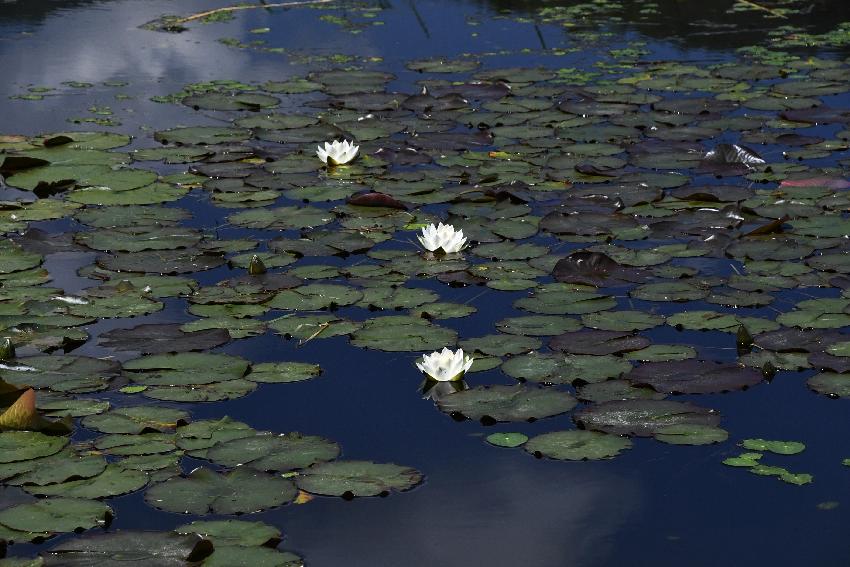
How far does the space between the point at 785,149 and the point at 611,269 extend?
218 centimetres

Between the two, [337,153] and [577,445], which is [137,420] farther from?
[337,153]

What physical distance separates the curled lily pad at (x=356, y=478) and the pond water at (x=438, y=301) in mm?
16

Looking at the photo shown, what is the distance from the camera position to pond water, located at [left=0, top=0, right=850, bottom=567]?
10.8ft

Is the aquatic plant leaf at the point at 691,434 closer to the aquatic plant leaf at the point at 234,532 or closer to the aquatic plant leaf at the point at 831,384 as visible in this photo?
the aquatic plant leaf at the point at 831,384

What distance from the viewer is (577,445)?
11.9ft

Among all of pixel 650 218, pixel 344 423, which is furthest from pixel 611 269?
pixel 344 423

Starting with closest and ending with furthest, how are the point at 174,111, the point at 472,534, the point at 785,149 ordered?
the point at 472,534 → the point at 785,149 → the point at 174,111

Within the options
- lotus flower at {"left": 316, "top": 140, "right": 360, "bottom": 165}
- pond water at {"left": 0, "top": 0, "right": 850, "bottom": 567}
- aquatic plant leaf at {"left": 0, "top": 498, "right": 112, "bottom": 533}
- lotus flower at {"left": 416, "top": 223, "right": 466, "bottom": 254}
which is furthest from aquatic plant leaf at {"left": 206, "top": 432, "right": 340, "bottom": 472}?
lotus flower at {"left": 316, "top": 140, "right": 360, "bottom": 165}

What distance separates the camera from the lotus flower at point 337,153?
6398 mm

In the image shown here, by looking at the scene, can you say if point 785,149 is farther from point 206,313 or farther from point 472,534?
point 472,534

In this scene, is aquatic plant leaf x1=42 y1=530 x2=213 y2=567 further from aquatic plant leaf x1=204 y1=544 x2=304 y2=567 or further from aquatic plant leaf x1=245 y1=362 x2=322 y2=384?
aquatic plant leaf x1=245 y1=362 x2=322 y2=384

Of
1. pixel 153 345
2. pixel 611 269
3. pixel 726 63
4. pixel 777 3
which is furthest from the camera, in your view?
pixel 777 3

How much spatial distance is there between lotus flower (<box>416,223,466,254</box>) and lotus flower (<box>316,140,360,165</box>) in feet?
4.31

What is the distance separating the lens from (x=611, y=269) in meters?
5.02
